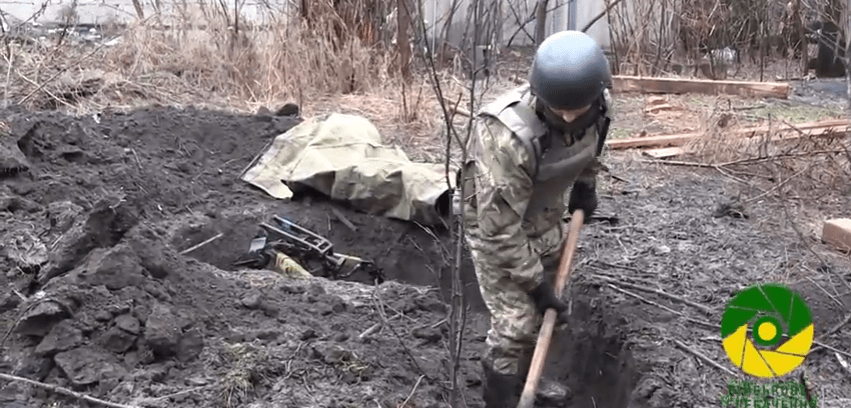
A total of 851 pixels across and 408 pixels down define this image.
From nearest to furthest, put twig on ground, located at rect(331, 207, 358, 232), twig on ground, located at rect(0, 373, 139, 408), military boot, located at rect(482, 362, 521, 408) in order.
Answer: twig on ground, located at rect(0, 373, 139, 408)
military boot, located at rect(482, 362, 521, 408)
twig on ground, located at rect(331, 207, 358, 232)

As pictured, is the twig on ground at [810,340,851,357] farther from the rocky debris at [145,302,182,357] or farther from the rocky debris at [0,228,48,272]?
the rocky debris at [0,228,48,272]

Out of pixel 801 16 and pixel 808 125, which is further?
pixel 801 16

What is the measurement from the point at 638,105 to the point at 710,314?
14.4ft

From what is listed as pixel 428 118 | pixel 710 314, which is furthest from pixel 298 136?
pixel 710 314

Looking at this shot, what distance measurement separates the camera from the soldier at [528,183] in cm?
311

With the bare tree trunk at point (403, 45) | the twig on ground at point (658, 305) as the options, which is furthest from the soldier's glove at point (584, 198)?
the bare tree trunk at point (403, 45)

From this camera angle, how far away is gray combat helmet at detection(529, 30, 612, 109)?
9.97 ft

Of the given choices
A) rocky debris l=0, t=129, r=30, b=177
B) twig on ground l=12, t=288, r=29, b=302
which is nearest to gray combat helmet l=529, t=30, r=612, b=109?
twig on ground l=12, t=288, r=29, b=302

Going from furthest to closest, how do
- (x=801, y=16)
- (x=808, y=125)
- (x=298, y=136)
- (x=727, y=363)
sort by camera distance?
1. (x=801, y=16)
2. (x=808, y=125)
3. (x=298, y=136)
4. (x=727, y=363)

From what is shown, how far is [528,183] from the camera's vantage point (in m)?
3.29

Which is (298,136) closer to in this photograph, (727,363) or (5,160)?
(5,160)

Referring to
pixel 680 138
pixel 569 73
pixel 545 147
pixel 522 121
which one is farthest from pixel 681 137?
pixel 569 73

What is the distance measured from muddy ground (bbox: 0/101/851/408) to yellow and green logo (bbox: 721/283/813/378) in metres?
1.20

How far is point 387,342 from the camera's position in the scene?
366 centimetres
